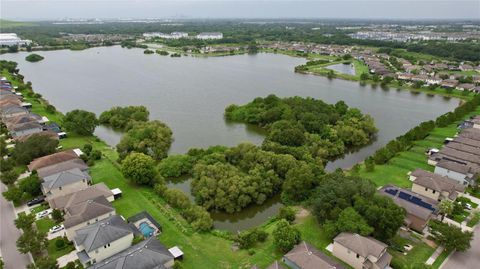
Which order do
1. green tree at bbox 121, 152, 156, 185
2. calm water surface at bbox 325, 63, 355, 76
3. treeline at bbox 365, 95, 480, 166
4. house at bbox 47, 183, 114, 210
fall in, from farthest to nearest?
calm water surface at bbox 325, 63, 355, 76 < treeline at bbox 365, 95, 480, 166 < green tree at bbox 121, 152, 156, 185 < house at bbox 47, 183, 114, 210

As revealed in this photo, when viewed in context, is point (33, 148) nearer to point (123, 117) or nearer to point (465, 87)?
point (123, 117)

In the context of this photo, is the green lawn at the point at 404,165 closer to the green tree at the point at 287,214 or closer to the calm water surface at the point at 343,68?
the green tree at the point at 287,214

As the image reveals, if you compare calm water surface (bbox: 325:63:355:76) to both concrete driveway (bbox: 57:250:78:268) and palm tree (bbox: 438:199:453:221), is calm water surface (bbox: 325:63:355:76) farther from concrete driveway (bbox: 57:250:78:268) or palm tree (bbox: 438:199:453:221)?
concrete driveway (bbox: 57:250:78:268)

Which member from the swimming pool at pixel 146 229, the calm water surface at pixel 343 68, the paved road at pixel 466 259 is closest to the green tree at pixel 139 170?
the swimming pool at pixel 146 229

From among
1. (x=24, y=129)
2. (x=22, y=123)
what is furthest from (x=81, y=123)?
(x=22, y=123)

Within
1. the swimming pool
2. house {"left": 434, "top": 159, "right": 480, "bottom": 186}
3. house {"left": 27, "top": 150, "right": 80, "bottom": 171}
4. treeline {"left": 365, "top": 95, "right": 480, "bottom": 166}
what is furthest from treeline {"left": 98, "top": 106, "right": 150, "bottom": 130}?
house {"left": 434, "top": 159, "right": 480, "bottom": 186}
